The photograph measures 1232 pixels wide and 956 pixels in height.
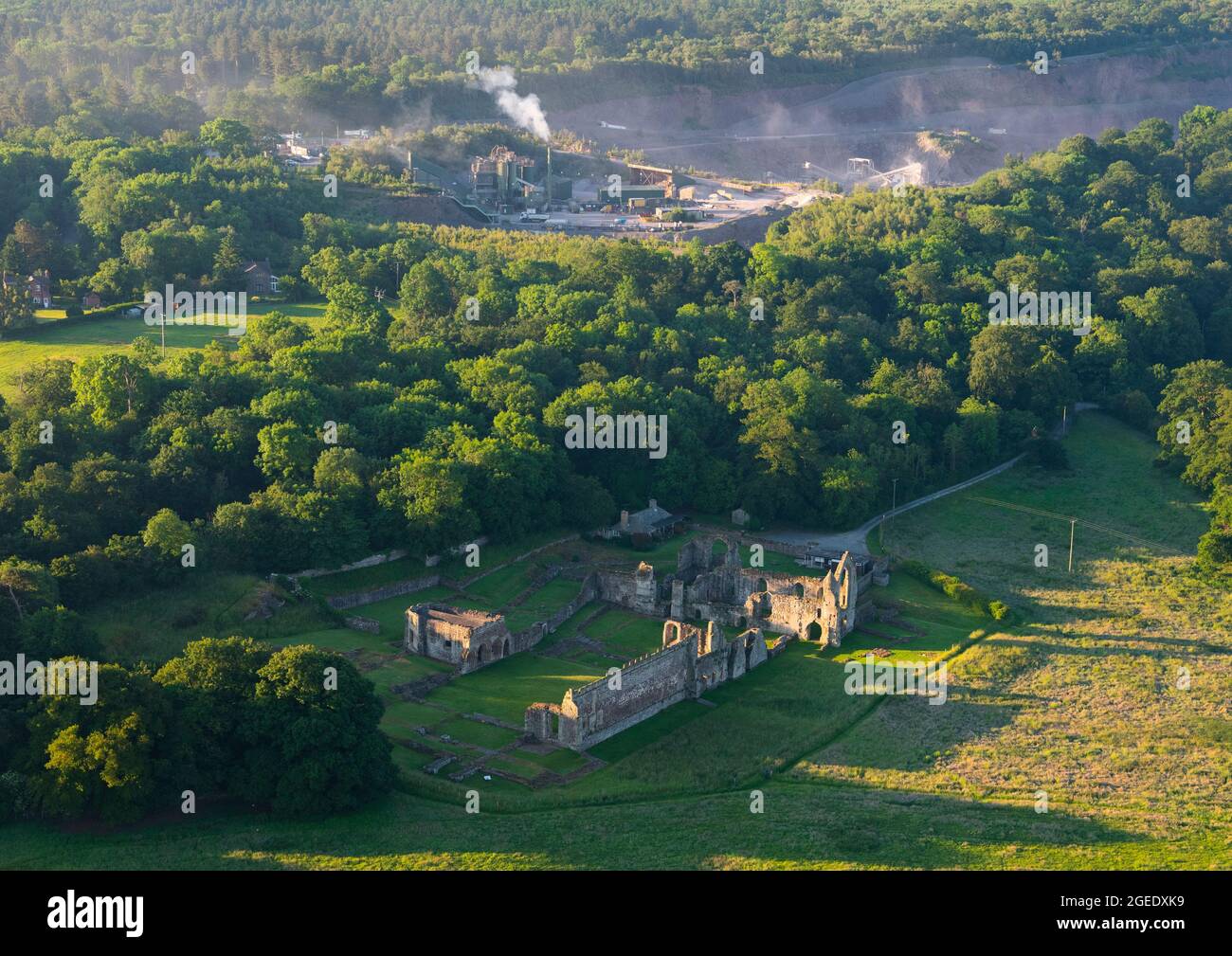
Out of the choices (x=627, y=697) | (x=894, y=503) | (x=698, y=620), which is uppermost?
(x=894, y=503)

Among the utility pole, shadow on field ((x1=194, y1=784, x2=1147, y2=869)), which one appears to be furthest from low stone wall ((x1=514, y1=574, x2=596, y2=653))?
the utility pole

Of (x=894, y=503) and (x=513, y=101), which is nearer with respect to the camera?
(x=894, y=503)

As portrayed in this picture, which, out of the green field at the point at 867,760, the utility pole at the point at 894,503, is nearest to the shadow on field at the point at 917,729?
the green field at the point at 867,760

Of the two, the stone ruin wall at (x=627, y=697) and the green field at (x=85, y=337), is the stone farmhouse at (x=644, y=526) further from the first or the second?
the green field at (x=85, y=337)

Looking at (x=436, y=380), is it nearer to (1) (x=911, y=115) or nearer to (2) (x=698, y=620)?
(2) (x=698, y=620)

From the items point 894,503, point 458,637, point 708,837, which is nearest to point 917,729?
point 708,837

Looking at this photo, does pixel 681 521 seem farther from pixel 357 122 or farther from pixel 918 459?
pixel 357 122

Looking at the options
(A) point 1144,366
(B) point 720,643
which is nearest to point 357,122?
(A) point 1144,366
